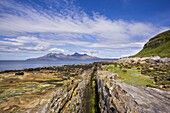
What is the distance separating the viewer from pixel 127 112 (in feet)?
28.2

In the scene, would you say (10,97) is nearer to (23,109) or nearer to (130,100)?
(23,109)

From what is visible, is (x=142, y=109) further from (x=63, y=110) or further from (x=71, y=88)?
(x=71, y=88)

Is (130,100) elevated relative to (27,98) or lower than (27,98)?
elevated

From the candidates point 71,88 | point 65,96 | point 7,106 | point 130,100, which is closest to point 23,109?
point 7,106

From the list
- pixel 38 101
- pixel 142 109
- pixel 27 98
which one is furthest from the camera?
pixel 27 98

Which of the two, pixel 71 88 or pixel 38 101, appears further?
pixel 38 101

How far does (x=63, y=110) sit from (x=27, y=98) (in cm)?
2551

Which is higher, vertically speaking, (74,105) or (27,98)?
(74,105)

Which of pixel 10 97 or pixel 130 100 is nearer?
pixel 130 100

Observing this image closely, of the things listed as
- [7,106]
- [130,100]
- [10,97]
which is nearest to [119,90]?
[130,100]

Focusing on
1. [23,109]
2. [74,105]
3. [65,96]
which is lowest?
[23,109]

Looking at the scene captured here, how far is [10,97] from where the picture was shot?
34219 millimetres

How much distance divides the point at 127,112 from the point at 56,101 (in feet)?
19.0

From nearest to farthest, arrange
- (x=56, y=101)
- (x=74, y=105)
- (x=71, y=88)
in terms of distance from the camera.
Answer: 1. (x=56, y=101)
2. (x=74, y=105)
3. (x=71, y=88)
